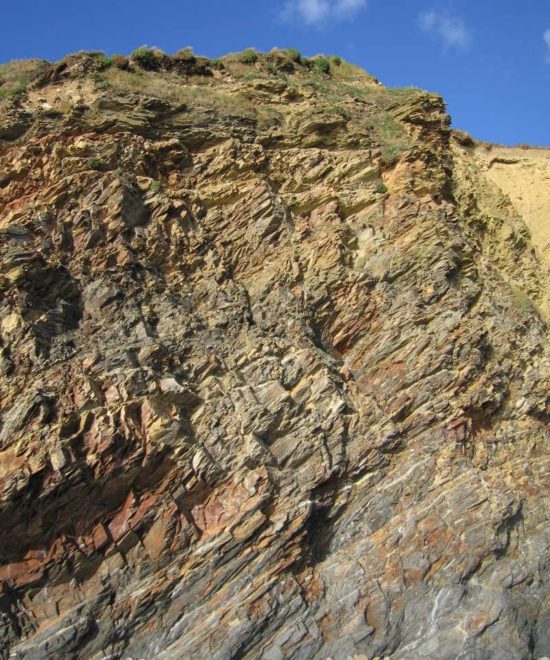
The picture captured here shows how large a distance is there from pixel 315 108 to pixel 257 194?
15.7 feet

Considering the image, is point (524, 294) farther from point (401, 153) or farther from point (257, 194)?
point (257, 194)

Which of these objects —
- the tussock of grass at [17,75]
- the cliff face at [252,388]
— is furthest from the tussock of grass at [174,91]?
the tussock of grass at [17,75]

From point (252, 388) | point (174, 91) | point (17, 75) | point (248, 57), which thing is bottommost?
point (252, 388)

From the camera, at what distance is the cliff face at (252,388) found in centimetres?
1184

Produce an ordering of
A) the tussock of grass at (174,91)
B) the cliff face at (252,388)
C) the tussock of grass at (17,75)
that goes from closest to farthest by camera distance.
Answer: the cliff face at (252,388) → the tussock of grass at (17,75) → the tussock of grass at (174,91)

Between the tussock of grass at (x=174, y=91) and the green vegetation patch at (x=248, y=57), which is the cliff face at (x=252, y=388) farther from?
the green vegetation patch at (x=248, y=57)

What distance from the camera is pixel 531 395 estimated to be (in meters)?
15.9

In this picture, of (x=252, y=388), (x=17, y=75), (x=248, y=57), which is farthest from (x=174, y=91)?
(x=252, y=388)

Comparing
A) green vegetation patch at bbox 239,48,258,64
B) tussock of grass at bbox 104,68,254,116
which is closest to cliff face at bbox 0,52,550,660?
tussock of grass at bbox 104,68,254,116

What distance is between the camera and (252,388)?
14227mm

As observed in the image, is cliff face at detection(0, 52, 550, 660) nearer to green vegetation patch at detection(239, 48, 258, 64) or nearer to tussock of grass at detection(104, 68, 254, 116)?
tussock of grass at detection(104, 68, 254, 116)

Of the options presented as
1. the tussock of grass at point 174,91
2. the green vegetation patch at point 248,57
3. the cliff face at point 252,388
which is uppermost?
the green vegetation patch at point 248,57

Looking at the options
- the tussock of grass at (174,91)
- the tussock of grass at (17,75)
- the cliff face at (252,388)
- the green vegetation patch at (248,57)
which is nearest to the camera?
the cliff face at (252,388)

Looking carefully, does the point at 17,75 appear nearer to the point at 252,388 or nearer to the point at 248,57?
the point at 248,57
